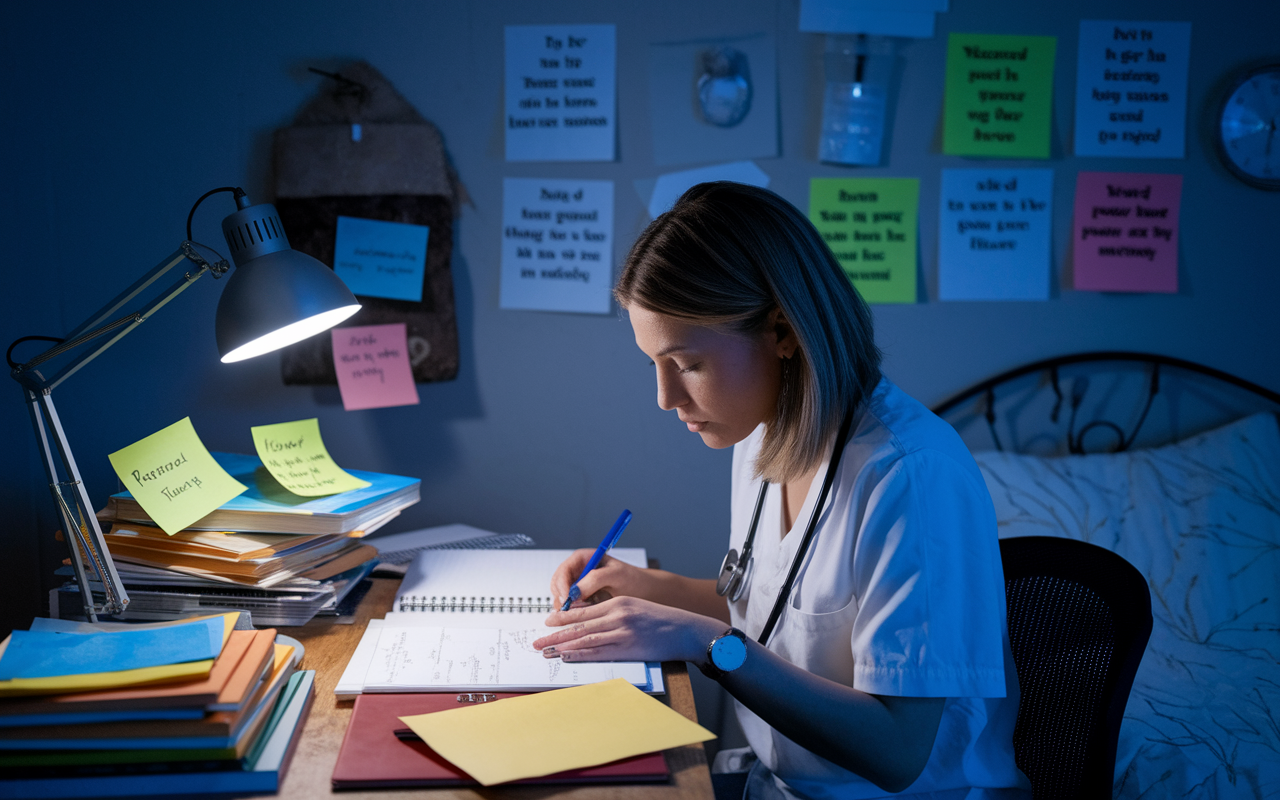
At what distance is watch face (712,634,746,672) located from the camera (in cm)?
83

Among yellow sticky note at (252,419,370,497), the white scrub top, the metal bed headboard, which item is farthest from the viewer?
the metal bed headboard

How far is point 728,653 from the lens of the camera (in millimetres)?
835

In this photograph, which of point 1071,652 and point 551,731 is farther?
point 1071,652

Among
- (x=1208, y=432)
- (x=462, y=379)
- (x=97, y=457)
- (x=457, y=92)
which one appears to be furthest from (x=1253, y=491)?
(x=97, y=457)

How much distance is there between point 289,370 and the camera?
1559 millimetres

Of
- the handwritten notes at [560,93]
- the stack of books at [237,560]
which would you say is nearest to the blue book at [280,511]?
the stack of books at [237,560]

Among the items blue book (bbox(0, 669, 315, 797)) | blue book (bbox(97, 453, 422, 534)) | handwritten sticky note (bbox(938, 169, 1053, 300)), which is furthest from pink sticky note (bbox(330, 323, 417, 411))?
handwritten sticky note (bbox(938, 169, 1053, 300))

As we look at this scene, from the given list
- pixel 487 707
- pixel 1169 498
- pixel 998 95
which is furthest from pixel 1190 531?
pixel 487 707

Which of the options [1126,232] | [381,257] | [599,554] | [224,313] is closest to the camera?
[224,313]

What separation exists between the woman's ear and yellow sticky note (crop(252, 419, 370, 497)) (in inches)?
26.1

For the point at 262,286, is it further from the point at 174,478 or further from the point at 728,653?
the point at 728,653

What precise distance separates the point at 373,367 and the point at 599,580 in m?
0.70

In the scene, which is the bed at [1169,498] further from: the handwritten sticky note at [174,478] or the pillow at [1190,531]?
the handwritten sticky note at [174,478]

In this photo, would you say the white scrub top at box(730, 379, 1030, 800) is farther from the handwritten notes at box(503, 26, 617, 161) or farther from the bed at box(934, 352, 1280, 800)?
the handwritten notes at box(503, 26, 617, 161)
